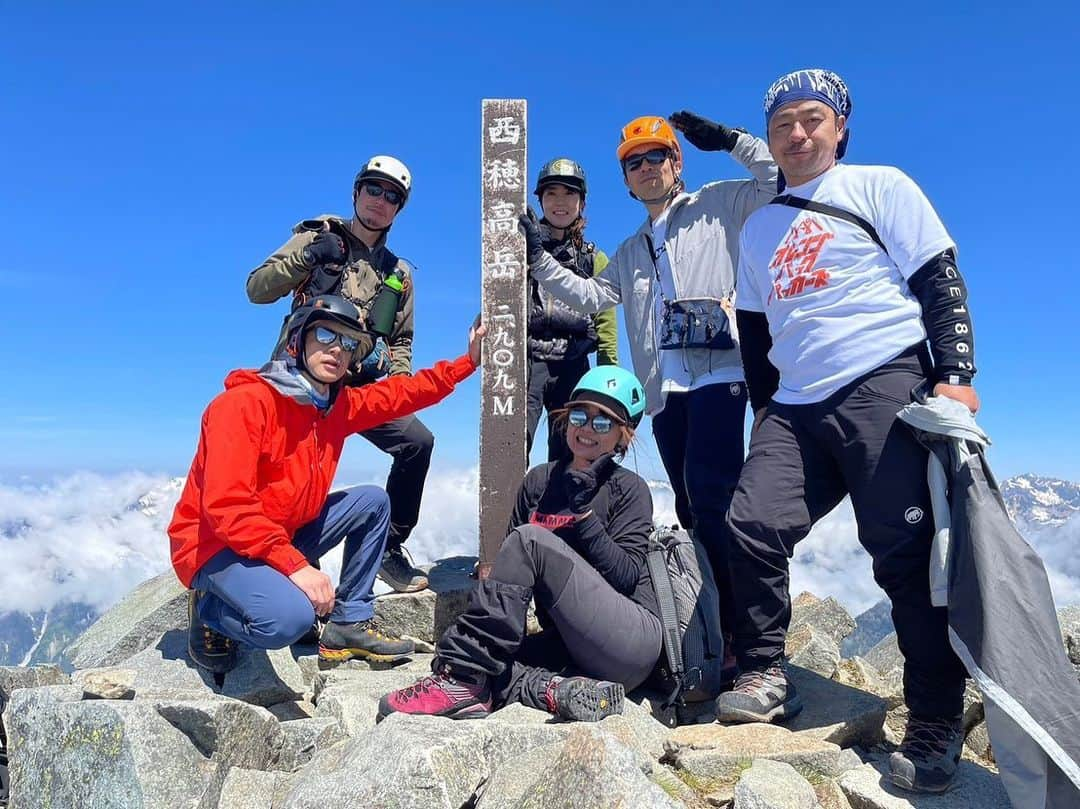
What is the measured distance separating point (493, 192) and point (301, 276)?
6.47 ft

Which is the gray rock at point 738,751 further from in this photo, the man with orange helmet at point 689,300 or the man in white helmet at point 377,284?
the man in white helmet at point 377,284

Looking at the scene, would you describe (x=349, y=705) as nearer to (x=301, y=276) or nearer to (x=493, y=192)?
(x=301, y=276)

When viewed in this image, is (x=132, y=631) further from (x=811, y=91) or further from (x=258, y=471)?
(x=811, y=91)

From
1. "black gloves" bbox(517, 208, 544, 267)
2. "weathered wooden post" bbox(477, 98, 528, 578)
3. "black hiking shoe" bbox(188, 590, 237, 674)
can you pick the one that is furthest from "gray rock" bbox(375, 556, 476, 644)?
"black gloves" bbox(517, 208, 544, 267)

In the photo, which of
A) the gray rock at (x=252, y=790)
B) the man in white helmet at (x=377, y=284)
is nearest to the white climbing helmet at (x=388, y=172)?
the man in white helmet at (x=377, y=284)

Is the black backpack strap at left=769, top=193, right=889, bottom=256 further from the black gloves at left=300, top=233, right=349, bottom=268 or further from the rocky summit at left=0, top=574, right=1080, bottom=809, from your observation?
the black gloves at left=300, top=233, right=349, bottom=268

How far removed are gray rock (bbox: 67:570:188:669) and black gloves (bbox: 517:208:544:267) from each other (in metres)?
4.62

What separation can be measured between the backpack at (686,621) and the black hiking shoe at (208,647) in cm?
323

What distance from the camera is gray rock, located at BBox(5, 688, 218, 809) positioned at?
3.68 m

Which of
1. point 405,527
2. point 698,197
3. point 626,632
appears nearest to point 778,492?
point 626,632

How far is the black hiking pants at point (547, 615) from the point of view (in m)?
4.32

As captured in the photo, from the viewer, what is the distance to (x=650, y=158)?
6066mm

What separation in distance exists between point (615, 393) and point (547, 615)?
163 cm

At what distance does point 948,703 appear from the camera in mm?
3979
